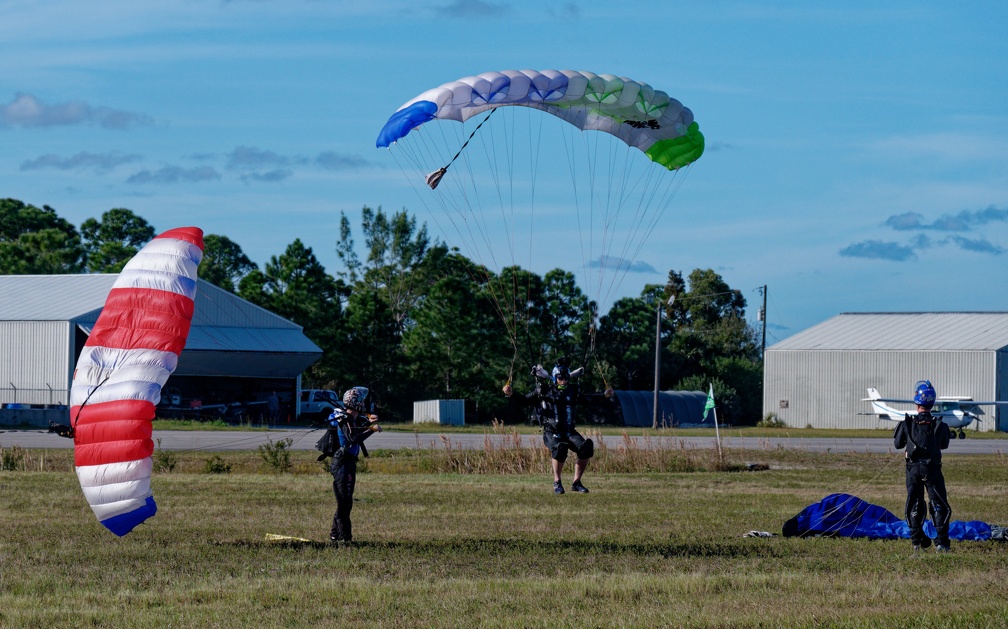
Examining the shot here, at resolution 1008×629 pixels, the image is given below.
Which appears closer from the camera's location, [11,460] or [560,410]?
[560,410]

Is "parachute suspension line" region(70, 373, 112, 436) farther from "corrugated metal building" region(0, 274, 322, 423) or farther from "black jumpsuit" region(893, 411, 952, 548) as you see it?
"corrugated metal building" region(0, 274, 322, 423)

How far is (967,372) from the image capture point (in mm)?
55250

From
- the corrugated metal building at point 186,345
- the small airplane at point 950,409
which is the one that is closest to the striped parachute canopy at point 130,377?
the corrugated metal building at point 186,345

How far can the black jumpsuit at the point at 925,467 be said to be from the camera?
11.4m

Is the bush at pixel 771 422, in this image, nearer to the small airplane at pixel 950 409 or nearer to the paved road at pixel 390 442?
the small airplane at pixel 950 409

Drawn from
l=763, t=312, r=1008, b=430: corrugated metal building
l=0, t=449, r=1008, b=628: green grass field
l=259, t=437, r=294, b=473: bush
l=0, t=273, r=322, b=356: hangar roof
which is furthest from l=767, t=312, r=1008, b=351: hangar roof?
l=259, t=437, r=294, b=473: bush

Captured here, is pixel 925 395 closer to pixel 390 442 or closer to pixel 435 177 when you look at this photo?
pixel 435 177

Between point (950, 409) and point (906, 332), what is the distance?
10.1 metres

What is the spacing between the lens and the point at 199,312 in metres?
51.1

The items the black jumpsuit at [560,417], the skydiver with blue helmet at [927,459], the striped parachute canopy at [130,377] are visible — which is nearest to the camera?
the striped parachute canopy at [130,377]

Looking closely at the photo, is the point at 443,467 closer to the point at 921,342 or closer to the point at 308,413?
the point at 308,413

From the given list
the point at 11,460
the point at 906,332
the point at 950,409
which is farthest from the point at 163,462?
the point at 906,332

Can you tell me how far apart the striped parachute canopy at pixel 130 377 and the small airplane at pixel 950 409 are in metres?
38.2

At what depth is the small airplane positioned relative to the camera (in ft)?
160
